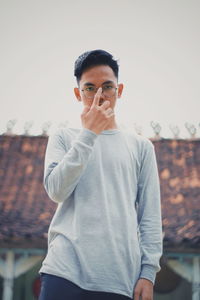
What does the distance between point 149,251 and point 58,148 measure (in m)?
0.61

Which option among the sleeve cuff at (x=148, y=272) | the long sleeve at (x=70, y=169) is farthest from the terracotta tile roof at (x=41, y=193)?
the long sleeve at (x=70, y=169)

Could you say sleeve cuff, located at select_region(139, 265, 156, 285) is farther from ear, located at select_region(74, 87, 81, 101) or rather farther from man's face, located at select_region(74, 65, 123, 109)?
ear, located at select_region(74, 87, 81, 101)

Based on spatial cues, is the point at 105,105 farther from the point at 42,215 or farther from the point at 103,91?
the point at 42,215

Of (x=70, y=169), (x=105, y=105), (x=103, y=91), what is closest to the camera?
(x=70, y=169)

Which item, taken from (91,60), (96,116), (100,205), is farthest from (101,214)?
(91,60)

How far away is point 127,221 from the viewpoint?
63.3 inches

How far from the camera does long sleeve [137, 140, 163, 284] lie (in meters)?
1.63

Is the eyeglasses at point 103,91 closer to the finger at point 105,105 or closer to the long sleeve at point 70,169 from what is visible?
the finger at point 105,105

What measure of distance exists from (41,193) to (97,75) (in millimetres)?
7262

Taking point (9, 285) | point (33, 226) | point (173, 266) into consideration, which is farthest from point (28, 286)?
point (173, 266)

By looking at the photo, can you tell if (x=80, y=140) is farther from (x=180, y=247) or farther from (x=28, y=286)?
(x=28, y=286)

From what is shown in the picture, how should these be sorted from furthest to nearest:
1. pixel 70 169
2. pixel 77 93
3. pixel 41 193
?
pixel 41 193, pixel 77 93, pixel 70 169

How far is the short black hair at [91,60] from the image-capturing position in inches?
72.4

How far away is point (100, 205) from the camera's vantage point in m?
1.60
